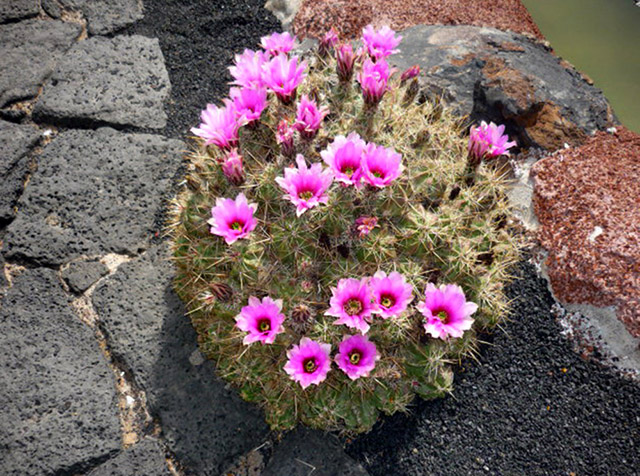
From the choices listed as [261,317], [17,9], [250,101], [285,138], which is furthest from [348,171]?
[17,9]

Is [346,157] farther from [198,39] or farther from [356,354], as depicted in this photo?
[198,39]

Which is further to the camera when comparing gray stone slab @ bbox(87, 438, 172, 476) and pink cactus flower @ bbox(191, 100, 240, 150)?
gray stone slab @ bbox(87, 438, 172, 476)

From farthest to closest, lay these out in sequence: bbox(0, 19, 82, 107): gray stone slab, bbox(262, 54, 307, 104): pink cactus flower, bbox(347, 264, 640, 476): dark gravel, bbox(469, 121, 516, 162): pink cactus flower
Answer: bbox(0, 19, 82, 107): gray stone slab, bbox(347, 264, 640, 476): dark gravel, bbox(469, 121, 516, 162): pink cactus flower, bbox(262, 54, 307, 104): pink cactus flower

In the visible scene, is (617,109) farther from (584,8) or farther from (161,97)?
(161,97)

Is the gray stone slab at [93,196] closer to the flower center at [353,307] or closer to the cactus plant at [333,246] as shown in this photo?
the cactus plant at [333,246]

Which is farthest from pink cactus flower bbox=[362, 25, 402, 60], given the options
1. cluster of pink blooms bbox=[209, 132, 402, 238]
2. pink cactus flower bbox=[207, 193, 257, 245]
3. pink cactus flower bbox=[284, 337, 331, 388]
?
pink cactus flower bbox=[284, 337, 331, 388]

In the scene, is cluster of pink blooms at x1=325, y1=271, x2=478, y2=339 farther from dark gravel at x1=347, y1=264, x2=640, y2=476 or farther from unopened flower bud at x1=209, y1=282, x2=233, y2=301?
dark gravel at x1=347, y1=264, x2=640, y2=476
